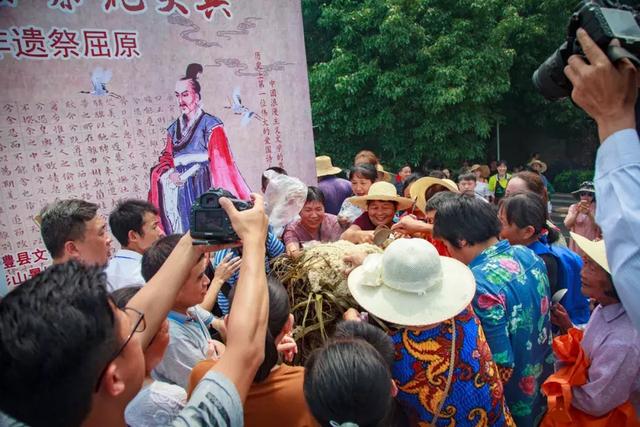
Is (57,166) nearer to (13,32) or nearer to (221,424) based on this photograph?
(13,32)

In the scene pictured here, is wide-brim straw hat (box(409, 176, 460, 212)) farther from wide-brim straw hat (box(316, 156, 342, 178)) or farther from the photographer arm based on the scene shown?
the photographer arm

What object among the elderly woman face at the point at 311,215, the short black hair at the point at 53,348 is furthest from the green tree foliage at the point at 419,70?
the short black hair at the point at 53,348

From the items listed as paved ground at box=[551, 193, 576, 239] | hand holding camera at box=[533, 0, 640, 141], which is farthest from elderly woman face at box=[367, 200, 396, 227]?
paved ground at box=[551, 193, 576, 239]

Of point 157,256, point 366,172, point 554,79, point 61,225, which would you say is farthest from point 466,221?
point 366,172

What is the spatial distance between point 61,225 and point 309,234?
6.00 feet

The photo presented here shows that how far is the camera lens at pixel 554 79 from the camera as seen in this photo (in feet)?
4.00

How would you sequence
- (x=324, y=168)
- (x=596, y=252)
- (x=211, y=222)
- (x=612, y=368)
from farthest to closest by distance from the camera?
(x=324, y=168)
(x=596, y=252)
(x=612, y=368)
(x=211, y=222)

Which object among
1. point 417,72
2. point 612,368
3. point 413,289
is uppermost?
point 417,72

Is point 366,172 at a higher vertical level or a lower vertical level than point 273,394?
higher

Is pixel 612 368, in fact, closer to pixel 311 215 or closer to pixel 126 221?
pixel 311 215

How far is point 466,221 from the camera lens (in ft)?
7.51

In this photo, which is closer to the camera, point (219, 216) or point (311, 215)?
point (219, 216)

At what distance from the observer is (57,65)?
4.00 metres

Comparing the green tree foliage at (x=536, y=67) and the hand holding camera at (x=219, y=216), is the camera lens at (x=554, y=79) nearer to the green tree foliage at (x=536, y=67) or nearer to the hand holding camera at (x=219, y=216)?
the hand holding camera at (x=219, y=216)
